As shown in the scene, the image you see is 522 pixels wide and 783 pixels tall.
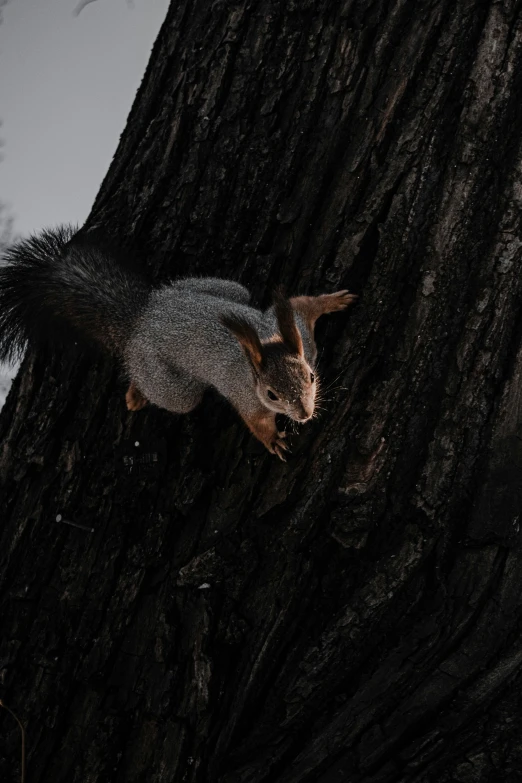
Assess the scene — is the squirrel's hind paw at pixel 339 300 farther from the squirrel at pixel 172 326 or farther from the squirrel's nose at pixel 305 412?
the squirrel's nose at pixel 305 412

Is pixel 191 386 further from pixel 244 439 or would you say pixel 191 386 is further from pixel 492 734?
pixel 492 734

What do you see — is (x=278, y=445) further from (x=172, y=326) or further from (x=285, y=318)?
(x=172, y=326)

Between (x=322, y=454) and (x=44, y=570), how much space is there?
80cm

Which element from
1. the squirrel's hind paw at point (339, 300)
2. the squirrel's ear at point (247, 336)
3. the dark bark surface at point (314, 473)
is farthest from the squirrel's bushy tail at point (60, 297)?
the squirrel's hind paw at point (339, 300)

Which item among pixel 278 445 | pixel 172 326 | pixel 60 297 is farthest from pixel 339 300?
pixel 60 297

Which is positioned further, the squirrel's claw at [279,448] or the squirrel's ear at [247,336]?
the squirrel's ear at [247,336]

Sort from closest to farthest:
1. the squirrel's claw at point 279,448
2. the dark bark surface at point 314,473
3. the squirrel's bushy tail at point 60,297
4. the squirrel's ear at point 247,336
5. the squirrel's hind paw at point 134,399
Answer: the dark bark surface at point 314,473 → the squirrel's claw at point 279,448 → the squirrel's ear at point 247,336 → the squirrel's hind paw at point 134,399 → the squirrel's bushy tail at point 60,297

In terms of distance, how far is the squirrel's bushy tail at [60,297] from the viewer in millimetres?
2291

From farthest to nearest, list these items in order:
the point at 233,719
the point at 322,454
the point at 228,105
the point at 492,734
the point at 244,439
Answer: the point at 228,105 < the point at 244,439 < the point at 322,454 < the point at 233,719 < the point at 492,734

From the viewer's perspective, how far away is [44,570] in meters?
1.90

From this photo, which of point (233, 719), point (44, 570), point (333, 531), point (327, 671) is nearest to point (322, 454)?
point (333, 531)

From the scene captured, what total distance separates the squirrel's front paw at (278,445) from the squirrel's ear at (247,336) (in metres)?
0.26

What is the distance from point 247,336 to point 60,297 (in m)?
0.76

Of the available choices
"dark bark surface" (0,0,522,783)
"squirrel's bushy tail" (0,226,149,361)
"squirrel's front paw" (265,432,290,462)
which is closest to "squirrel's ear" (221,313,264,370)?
"dark bark surface" (0,0,522,783)
